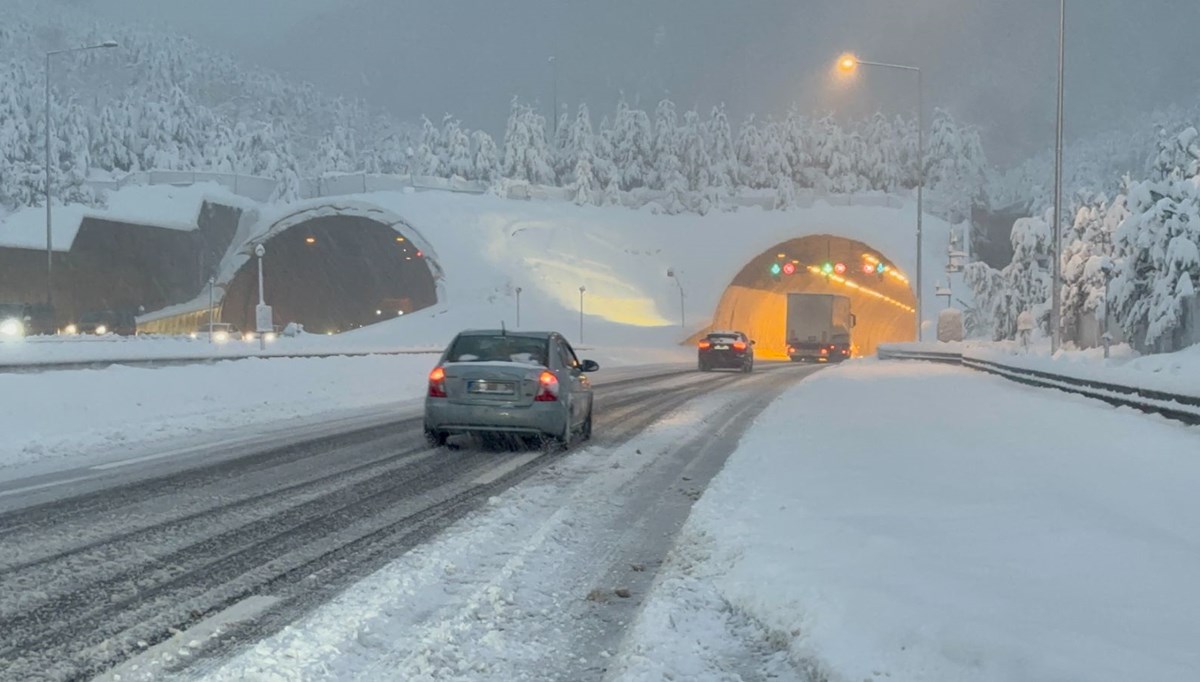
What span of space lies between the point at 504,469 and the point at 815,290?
83110mm

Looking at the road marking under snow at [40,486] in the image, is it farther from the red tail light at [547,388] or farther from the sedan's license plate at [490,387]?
the red tail light at [547,388]

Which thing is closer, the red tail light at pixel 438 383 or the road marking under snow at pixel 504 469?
the road marking under snow at pixel 504 469

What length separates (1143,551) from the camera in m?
6.13

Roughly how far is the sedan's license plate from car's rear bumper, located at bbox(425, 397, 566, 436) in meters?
0.18

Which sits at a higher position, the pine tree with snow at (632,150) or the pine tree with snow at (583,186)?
the pine tree with snow at (632,150)

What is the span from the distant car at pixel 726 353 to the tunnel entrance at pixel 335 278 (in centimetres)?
3539

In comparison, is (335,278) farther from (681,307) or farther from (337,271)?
(681,307)

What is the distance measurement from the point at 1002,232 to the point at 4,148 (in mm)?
101275

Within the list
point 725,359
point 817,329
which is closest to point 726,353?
point 725,359

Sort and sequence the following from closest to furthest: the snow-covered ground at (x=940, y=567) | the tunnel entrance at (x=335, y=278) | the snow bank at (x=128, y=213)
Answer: the snow-covered ground at (x=940, y=567), the snow bank at (x=128, y=213), the tunnel entrance at (x=335, y=278)

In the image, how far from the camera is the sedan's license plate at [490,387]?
12.4m

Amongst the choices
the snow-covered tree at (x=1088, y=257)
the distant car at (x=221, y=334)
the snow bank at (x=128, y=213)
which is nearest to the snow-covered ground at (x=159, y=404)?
the snow-covered tree at (x=1088, y=257)

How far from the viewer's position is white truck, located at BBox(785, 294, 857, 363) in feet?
190

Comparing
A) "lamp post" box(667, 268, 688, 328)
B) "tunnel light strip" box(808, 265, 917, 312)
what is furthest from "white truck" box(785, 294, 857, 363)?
"tunnel light strip" box(808, 265, 917, 312)
